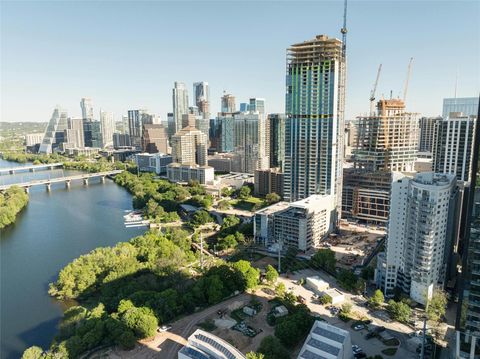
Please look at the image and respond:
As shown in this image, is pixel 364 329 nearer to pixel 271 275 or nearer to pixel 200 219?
pixel 271 275

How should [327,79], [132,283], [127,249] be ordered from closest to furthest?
[132,283] < [127,249] < [327,79]

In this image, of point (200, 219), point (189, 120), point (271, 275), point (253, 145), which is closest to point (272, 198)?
point (200, 219)

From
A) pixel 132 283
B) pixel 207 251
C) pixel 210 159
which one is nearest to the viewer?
pixel 132 283

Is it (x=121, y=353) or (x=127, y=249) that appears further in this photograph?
(x=127, y=249)

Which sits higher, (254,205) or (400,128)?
(400,128)

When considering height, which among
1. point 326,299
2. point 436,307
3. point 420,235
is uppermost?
point 420,235

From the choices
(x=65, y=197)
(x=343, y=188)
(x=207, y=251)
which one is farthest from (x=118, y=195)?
(x=343, y=188)

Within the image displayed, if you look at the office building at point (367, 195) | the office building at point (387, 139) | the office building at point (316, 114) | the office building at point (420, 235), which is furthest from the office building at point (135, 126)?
the office building at point (420, 235)

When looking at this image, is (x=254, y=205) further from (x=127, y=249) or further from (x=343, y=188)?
(x=127, y=249)
